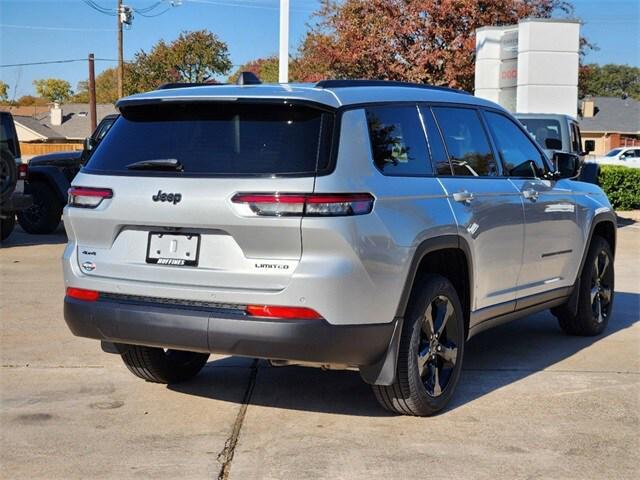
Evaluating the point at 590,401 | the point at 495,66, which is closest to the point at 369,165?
the point at 590,401

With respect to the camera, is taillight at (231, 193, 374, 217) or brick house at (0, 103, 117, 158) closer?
taillight at (231, 193, 374, 217)

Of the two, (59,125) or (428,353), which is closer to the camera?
(428,353)

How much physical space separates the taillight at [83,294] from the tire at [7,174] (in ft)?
27.7

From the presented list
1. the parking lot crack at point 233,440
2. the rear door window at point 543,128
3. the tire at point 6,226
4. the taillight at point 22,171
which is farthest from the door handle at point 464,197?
the tire at point 6,226

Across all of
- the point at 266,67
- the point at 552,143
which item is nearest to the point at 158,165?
the point at 552,143

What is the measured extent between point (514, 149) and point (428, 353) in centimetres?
197

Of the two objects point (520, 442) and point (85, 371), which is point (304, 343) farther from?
point (85, 371)

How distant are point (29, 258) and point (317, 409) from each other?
26.2 feet

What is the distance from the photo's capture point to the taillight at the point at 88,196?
4.92m

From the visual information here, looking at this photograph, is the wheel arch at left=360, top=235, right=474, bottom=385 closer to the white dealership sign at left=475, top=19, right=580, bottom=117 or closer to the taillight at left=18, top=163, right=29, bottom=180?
the taillight at left=18, top=163, right=29, bottom=180

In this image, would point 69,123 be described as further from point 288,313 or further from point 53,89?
point 288,313

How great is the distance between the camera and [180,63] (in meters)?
56.8

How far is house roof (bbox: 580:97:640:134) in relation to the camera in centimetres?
6091

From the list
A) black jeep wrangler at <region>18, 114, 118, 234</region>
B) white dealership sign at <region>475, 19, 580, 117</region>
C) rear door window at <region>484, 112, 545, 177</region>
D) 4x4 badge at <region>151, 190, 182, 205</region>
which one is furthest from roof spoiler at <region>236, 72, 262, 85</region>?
white dealership sign at <region>475, 19, 580, 117</region>
